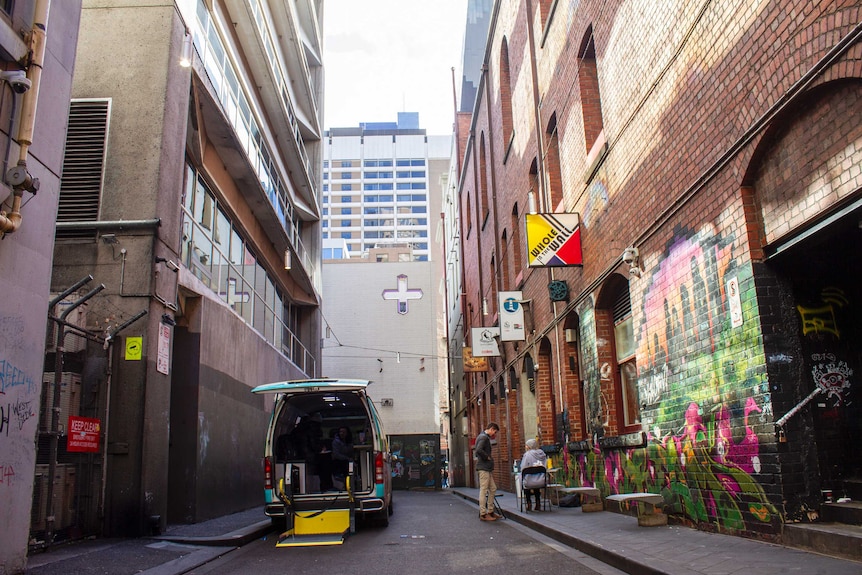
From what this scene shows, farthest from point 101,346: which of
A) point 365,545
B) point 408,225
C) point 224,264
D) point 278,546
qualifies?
point 408,225

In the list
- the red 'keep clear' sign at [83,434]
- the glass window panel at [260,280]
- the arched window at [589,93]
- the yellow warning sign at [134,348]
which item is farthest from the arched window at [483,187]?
the red 'keep clear' sign at [83,434]

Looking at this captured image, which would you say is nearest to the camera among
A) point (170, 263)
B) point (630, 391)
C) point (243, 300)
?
point (170, 263)

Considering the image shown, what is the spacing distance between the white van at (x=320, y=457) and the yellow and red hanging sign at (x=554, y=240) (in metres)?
3.67

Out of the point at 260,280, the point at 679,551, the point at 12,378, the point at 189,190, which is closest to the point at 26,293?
the point at 12,378

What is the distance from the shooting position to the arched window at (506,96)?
20.1m

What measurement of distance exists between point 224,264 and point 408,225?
105m

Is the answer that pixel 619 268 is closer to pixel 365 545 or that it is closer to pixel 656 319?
pixel 656 319

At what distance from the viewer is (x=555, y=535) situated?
941 cm

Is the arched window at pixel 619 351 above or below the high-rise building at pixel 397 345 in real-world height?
below

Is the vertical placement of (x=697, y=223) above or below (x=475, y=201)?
below

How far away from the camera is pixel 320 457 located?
12.5 meters

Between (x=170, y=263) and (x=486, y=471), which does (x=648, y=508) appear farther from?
(x=170, y=263)

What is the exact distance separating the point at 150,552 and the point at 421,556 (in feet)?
10.1

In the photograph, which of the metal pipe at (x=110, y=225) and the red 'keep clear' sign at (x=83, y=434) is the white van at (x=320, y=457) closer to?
the red 'keep clear' sign at (x=83, y=434)
